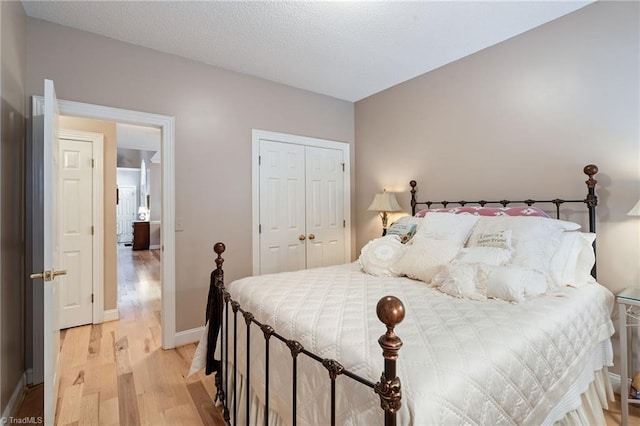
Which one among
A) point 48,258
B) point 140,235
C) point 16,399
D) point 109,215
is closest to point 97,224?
point 109,215

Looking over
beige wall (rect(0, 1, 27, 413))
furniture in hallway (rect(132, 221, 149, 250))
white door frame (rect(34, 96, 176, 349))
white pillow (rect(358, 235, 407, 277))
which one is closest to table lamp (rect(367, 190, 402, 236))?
white pillow (rect(358, 235, 407, 277))

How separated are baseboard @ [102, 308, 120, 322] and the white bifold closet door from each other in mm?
1722

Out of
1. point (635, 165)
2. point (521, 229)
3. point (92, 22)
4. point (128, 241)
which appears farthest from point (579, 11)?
point (128, 241)

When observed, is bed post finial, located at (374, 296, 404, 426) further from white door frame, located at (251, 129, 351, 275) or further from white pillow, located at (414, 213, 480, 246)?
white door frame, located at (251, 129, 351, 275)

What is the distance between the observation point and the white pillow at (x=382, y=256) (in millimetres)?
2238

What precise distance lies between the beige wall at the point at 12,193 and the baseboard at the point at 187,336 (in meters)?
1.03

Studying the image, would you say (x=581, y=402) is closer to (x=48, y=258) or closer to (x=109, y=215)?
(x=48, y=258)

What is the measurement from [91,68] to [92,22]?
0.33 meters

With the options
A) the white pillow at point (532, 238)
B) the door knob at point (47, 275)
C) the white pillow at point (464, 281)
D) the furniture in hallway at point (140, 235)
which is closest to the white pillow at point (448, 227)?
the white pillow at point (532, 238)

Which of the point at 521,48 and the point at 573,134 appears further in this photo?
the point at 521,48

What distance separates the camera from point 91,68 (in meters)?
2.46

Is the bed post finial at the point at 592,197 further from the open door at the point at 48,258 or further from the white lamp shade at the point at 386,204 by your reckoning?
the open door at the point at 48,258

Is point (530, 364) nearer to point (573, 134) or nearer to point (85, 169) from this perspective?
point (573, 134)

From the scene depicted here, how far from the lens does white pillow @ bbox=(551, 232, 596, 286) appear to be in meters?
1.88
